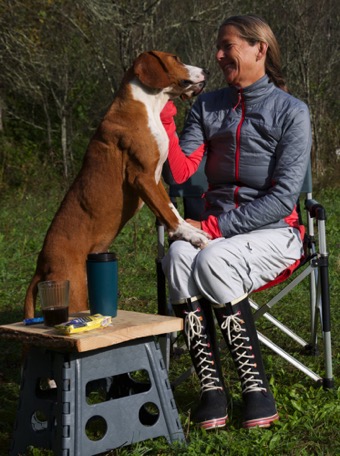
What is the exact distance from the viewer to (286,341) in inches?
174

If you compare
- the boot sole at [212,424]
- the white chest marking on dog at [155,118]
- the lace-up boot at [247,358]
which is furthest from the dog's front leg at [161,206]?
the boot sole at [212,424]

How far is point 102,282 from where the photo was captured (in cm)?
294

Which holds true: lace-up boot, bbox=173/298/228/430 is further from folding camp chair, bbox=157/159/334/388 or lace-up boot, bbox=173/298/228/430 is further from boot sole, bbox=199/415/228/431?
folding camp chair, bbox=157/159/334/388


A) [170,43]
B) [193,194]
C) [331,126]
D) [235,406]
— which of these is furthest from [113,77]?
[235,406]

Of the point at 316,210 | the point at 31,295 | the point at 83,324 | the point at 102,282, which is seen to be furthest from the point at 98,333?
the point at 316,210

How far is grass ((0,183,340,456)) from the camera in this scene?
117 inches

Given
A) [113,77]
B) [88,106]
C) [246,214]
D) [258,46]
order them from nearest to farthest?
[246,214]
[258,46]
[113,77]
[88,106]

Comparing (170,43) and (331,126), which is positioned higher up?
(170,43)

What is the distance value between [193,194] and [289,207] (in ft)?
2.63

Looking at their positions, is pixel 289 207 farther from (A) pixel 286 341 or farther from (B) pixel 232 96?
(A) pixel 286 341

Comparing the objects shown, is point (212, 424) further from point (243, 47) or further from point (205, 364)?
point (243, 47)

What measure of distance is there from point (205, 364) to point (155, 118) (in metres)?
1.14

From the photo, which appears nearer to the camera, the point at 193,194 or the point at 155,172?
the point at 155,172

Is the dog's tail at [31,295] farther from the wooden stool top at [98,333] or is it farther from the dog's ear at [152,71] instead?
the dog's ear at [152,71]
